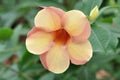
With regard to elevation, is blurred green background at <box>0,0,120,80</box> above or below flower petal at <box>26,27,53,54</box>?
below


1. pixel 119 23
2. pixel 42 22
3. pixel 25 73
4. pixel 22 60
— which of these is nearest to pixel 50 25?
pixel 42 22

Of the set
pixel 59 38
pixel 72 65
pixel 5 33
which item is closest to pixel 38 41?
pixel 59 38

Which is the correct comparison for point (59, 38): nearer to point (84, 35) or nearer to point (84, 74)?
point (84, 35)

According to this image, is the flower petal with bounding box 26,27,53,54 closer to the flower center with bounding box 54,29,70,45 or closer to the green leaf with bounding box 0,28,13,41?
the flower center with bounding box 54,29,70,45

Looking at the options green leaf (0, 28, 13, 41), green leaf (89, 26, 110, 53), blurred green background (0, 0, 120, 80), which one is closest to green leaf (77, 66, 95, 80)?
blurred green background (0, 0, 120, 80)

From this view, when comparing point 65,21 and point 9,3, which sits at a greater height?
point 65,21

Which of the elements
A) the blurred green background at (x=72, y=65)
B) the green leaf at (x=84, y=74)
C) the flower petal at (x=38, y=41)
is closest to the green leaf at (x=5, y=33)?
the blurred green background at (x=72, y=65)

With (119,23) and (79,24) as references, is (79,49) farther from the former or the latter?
(119,23)
